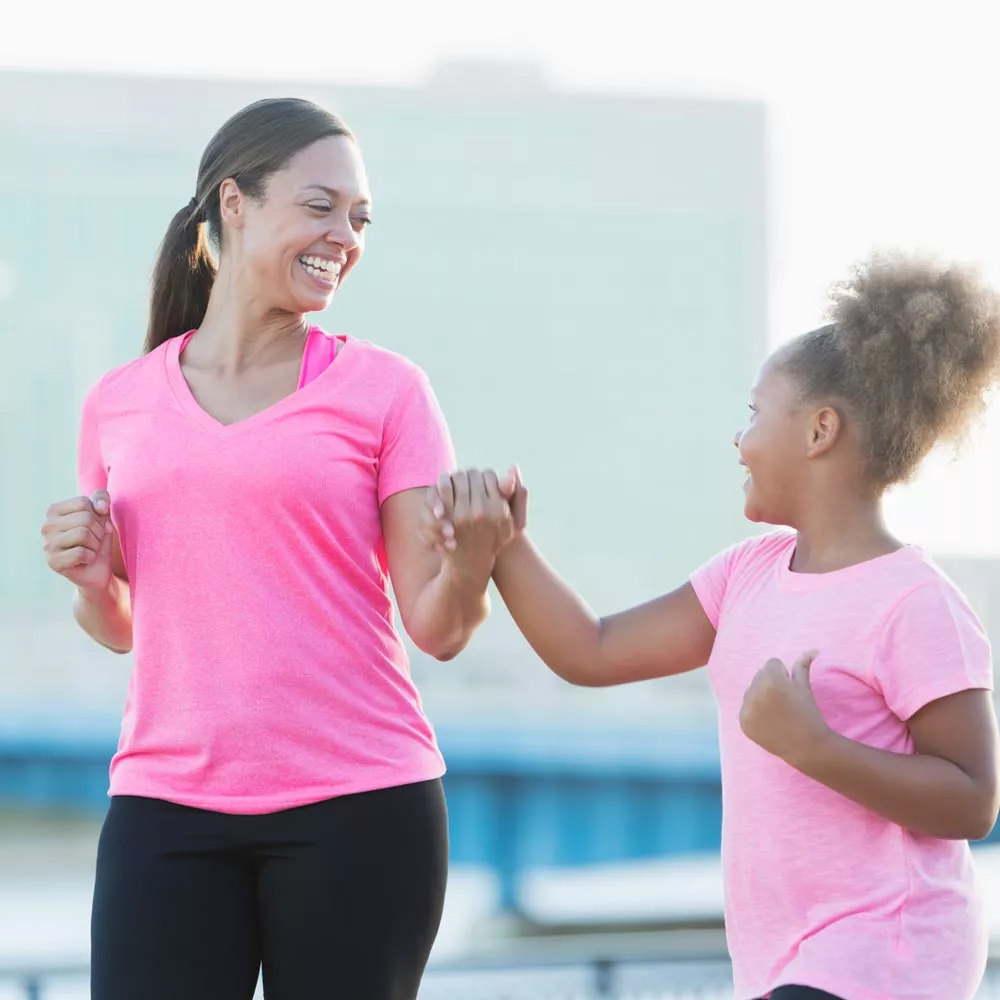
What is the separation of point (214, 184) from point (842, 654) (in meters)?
0.90

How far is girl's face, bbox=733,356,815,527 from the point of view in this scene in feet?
5.07

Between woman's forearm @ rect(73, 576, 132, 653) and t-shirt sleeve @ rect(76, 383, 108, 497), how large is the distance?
0.11 metres

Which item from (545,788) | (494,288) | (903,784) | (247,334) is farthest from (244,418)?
(494,288)

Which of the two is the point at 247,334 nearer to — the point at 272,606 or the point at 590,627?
the point at 272,606

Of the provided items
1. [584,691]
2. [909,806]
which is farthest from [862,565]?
[584,691]

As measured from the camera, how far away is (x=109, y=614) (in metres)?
1.74

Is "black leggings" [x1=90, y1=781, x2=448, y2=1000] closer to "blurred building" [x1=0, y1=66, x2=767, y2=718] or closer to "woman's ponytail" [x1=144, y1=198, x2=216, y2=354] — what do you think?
"woman's ponytail" [x1=144, y1=198, x2=216, y2=354]

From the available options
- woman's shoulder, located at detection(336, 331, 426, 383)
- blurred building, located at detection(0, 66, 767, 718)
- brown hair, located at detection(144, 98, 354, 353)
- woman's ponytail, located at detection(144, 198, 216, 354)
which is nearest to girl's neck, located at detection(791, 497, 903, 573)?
woman's shoulder, located at detection(336, 331, 426, 383)

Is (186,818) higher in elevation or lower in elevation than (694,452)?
lower

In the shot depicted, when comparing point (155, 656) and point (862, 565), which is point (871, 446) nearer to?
point (862, 565)

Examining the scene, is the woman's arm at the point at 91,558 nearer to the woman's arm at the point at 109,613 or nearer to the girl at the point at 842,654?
the woman's arm at the point at 109,613

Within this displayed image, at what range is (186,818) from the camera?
152cm

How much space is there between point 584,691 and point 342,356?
5.14m

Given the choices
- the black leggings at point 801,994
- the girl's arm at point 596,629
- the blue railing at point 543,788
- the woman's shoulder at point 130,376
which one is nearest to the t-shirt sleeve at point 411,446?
Answer: the girl's arm at point 596,629
